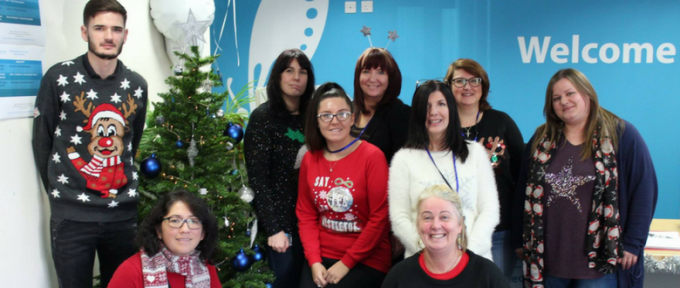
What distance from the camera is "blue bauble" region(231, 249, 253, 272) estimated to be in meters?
2.46

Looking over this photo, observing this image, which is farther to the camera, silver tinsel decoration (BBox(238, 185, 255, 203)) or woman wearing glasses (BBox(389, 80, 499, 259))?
silver tinsel decoration (BBox(238, 185, 255, 203))

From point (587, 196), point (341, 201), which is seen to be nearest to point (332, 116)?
point (341, 201)

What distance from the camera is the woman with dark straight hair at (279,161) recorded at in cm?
A: 259

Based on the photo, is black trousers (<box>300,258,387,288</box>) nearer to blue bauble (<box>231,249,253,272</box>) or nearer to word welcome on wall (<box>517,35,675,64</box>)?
blue bauble (<box>231,249,253,272</box>)

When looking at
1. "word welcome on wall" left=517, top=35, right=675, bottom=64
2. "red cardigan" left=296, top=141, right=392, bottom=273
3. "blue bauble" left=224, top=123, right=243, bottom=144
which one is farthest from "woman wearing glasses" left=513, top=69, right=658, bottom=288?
"word welcome on wall" left=517, top=35, right=675, bottom=64

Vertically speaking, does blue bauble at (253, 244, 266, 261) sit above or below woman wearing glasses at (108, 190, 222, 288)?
below

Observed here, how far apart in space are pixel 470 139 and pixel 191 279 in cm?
146

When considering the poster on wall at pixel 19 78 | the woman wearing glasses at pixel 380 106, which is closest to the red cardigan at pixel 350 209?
the woman wearing glasses at pixel 380 106

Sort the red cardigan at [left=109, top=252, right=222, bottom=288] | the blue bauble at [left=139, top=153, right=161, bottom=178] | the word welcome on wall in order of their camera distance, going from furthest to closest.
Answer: the word welcome on wall → the blue bauble at [left=139, top=153, right=161, bottom=178] → the red cardigan at [left=109, top=252, right=222, bottom=288]

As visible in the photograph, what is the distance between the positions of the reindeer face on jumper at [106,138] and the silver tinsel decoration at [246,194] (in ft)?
1.91

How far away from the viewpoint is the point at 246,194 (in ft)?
8.39

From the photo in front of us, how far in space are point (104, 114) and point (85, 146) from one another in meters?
0.16

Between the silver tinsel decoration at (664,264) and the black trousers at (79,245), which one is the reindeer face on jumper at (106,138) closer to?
the black trousers at (79,245)

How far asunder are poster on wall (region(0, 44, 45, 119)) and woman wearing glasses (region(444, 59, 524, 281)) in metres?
1.95
